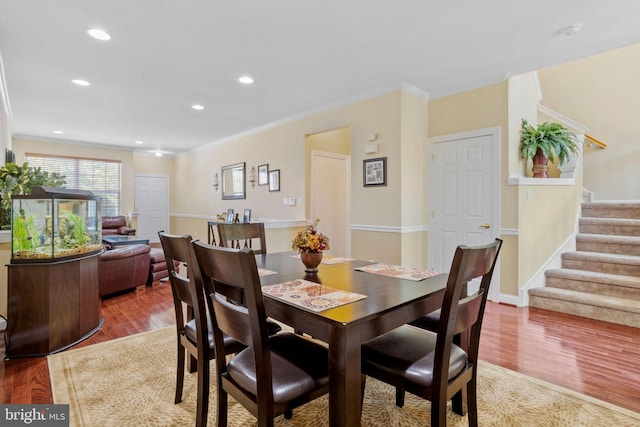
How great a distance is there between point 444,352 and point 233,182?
235 inches

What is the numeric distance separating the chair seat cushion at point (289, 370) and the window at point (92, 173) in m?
7.51

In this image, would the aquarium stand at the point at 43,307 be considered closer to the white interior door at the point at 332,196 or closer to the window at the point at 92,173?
the white interior door at the point at 332,196

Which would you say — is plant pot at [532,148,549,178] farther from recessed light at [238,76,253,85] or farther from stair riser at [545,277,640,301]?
recessed light at [238,76,253,85]

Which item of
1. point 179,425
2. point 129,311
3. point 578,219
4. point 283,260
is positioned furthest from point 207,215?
point 578,219

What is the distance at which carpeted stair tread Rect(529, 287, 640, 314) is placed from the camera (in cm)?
308

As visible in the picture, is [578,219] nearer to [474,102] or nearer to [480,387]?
Result: [474,102]

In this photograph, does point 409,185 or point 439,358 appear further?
point 409,185

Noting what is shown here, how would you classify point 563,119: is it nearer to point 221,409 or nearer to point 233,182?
point 221,409

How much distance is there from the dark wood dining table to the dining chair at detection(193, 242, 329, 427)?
6.7 inches

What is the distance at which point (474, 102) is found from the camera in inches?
154

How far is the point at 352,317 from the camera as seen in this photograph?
1.15 m

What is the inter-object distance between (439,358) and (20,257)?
2.98 metres

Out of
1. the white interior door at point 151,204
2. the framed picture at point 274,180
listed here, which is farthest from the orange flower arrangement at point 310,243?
the white interior door at point 151,204

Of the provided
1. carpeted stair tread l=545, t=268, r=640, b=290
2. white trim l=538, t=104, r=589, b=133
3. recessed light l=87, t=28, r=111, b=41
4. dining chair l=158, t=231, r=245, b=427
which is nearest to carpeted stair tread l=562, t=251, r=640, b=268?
carpeted stair tread l=545, t=268, r=640, b=290
